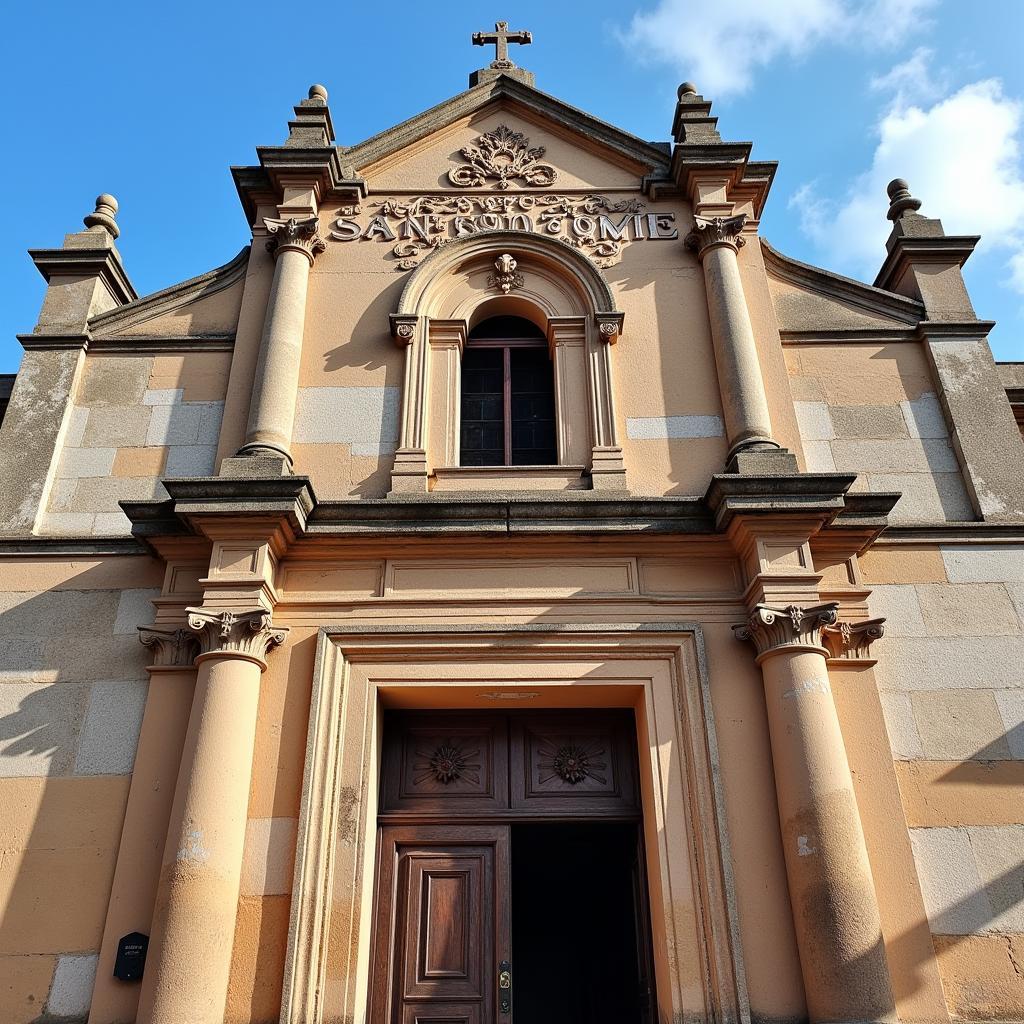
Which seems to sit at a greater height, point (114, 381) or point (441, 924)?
point (114, 381)

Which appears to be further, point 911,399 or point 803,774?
point 911,399

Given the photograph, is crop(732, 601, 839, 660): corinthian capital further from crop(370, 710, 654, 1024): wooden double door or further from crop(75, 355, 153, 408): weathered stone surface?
crop(75, 355, 153, 408): weathered stone surface

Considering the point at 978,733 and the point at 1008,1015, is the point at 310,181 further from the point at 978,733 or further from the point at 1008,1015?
the point at 1008,1015

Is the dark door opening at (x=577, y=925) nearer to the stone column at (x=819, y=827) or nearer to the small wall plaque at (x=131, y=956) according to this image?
the stone column at (x=819, y=827)

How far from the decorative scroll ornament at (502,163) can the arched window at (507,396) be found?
6.07ft

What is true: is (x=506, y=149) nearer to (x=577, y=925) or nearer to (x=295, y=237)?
(x=295, y=237)

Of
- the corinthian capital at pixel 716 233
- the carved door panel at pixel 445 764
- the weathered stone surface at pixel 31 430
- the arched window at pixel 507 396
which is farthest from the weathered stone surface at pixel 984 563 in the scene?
the weathered stone surface at pixel 31 430

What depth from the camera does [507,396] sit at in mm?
9688

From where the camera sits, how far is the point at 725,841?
6969mm

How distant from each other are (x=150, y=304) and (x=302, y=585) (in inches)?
163

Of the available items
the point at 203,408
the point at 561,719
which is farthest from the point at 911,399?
the point at 203,408

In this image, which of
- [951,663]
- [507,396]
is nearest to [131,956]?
[507,396]

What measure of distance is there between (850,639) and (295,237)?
22.7 ft

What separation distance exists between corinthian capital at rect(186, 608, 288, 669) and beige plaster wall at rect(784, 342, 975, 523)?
5296 millimetres
